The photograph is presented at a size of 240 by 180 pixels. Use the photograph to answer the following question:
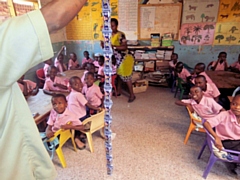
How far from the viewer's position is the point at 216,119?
1.56m

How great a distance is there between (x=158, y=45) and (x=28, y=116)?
13.1 feet

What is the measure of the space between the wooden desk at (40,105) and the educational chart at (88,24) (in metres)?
2.60

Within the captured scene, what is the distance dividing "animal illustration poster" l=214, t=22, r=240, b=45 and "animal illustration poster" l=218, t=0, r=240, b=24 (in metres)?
0.10

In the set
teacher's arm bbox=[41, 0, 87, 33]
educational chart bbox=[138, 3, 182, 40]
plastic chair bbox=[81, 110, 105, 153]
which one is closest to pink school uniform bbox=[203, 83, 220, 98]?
plastic chair bbox=[81, 110, 105, 153]

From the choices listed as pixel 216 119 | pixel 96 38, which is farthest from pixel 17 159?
pixel 96 38

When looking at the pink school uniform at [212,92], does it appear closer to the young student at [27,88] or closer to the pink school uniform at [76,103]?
the pink school uniform at [76,103]

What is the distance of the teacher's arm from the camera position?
0.41 meters

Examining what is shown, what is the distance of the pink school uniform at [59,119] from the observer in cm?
171

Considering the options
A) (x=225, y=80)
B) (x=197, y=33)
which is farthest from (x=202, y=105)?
(x=197, y=33)

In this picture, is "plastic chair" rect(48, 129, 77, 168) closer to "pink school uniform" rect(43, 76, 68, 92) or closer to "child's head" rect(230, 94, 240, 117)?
"pink school uniform" rect(43, 76, 68, 92)

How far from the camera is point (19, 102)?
0.47m

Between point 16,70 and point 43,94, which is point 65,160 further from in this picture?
point 16,70

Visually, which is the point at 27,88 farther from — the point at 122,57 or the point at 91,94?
the point at 122,57

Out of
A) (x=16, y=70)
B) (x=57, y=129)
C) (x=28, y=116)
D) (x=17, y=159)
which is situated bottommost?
(x=57, y=129)
